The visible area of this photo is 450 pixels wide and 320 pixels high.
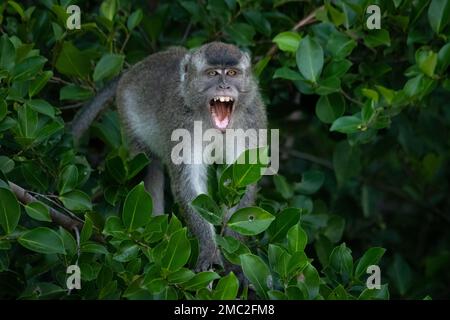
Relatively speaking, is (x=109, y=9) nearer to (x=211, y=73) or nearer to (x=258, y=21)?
(x=211, y=73)

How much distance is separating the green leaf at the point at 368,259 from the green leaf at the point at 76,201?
6.11ft

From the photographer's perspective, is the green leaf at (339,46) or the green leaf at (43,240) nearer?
the green leaf at (43,240)

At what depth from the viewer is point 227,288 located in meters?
4.93

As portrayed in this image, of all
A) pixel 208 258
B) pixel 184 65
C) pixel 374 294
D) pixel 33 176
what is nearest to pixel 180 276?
pixel 374 294

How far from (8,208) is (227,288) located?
143cm

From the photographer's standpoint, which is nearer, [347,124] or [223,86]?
[347,124]

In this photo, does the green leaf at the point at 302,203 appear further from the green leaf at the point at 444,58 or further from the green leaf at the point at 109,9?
the green leaf at the point at 109,9

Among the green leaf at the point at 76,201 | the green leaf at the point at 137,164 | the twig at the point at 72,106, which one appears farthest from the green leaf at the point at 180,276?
the twig at the point at 72,106

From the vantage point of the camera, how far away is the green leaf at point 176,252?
5.02 m

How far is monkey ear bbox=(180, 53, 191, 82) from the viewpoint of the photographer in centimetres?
718

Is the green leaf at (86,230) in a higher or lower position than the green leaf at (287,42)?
lower

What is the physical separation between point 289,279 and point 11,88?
2471 mm

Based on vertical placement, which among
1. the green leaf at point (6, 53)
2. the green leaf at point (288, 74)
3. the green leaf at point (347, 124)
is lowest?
the green leaf at point (347, 124)

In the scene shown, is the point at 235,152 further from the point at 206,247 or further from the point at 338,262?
the point at 338,262
